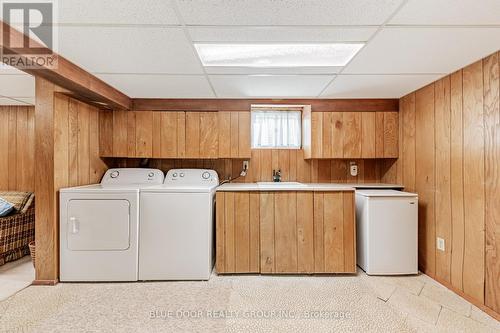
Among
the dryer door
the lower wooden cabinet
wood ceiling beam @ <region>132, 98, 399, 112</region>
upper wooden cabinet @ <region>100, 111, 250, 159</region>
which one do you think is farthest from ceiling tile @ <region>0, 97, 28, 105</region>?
the lower wooden cabinet

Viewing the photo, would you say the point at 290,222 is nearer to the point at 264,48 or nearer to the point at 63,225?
the point at 264,48

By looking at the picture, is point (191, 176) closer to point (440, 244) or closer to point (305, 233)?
point (305, 233)

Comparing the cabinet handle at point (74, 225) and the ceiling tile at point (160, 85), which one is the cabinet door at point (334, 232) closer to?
the ceiling tile at point (160, 85)

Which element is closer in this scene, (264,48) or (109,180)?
(264,48)

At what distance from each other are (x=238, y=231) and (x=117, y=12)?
2.04 meters

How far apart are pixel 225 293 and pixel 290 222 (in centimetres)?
92

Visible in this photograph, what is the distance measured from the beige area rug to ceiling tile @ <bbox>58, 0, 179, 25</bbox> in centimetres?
200

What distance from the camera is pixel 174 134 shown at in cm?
304

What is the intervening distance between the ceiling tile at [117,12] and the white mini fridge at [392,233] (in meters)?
2.34

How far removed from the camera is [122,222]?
2.42 metres

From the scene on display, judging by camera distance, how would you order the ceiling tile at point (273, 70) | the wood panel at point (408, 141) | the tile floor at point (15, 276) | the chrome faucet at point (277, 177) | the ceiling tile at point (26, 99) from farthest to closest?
the chrome faucet at point (277, 177) → the ceiling tile at point (26, 99) → the wood panel at point (408, 141) → the tile floor at point (15, 276) → the ceiling tile at point (273, 70)

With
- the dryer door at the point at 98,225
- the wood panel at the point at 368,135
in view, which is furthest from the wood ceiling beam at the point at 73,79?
the wood panel at the point at 368,135

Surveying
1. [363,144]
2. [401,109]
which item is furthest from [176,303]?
[401,109]

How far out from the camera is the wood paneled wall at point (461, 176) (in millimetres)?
1896
